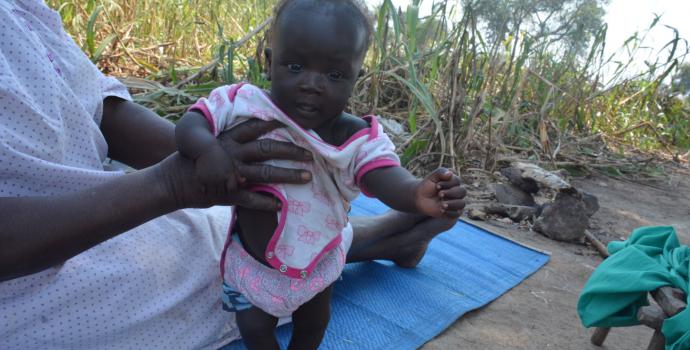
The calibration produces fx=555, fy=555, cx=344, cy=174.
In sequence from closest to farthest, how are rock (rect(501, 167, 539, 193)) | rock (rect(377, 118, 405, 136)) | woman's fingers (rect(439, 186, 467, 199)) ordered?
woman's fingers (rect(439, 186, 467, 199)) < rock (rect(501, 167, 539, 193)) < rock (rect(377, 118, 405, 136))

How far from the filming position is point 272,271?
42.9 inches

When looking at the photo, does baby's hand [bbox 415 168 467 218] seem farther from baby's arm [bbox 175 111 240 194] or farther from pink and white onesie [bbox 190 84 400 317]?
baby's arm [bbox 175 111 240 194]

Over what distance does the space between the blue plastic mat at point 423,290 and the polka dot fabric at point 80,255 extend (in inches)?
9.3

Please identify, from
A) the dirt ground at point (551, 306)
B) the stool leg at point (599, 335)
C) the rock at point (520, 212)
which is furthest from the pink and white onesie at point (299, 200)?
the rock at point (520, 212)

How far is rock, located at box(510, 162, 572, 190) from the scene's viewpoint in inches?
102

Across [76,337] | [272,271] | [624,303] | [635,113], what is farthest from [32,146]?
[635,113]

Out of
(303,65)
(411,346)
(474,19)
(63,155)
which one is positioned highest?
(474,19)

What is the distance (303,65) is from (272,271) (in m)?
0.41

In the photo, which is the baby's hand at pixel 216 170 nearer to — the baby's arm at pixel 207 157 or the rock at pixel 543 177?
the baby's arm at pixel 207 157

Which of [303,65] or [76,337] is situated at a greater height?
[303,65]

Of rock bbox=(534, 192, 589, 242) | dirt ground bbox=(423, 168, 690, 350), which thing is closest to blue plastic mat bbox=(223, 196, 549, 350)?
dirt ground bbox=(423, 168, 690, 350)

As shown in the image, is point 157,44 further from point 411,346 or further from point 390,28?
point 411,346

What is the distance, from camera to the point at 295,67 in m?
0.97

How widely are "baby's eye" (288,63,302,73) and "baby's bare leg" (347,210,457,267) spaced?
879 millimetres
